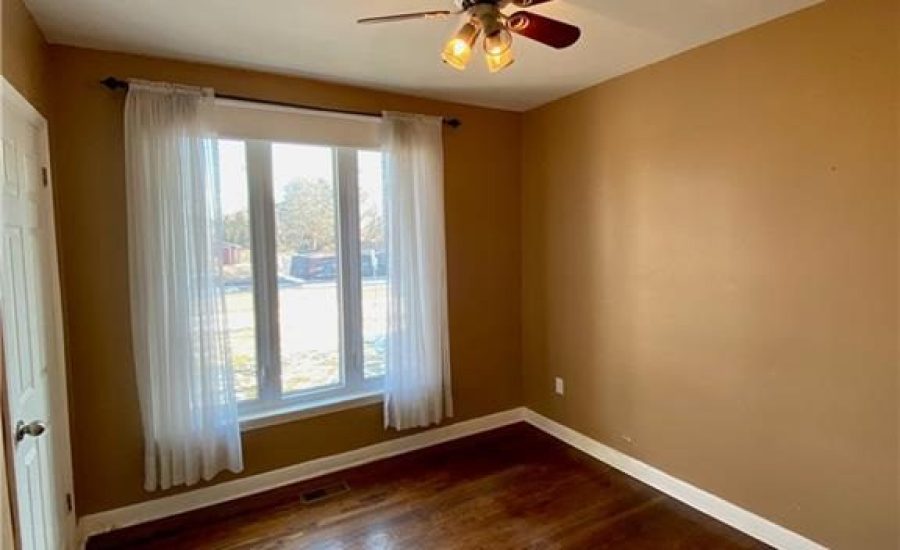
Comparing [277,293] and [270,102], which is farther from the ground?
[270,102]

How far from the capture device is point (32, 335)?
1.91 meters

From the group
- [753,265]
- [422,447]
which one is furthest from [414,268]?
[753,265]

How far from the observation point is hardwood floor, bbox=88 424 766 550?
2494mm

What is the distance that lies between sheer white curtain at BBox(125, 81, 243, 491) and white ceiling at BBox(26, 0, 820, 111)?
303 millimetres

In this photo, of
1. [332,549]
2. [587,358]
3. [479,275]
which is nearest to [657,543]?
[587,358]

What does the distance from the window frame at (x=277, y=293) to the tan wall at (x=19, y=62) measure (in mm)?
799

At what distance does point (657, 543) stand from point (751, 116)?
82.4 inches

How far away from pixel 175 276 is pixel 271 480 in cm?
134

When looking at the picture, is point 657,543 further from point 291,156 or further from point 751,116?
point 291,156

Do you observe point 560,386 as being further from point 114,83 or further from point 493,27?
point 114,83

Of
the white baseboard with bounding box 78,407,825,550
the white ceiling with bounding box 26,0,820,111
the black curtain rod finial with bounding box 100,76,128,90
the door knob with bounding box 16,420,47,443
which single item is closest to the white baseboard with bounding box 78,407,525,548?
the white baseboard with bounding box 78,407,825,550

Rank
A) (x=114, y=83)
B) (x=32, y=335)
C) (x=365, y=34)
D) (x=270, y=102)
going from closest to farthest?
(x=32, y=335), (x=365, y=34), (x=114, y=83), (x=270, y=102)

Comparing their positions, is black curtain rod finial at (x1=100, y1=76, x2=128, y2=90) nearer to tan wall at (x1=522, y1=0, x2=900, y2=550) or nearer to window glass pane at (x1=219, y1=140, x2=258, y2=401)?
window glass pane at (x1=219, y1=140, x2=258, y2=401)

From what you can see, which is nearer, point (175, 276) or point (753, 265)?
point (753, 265)
